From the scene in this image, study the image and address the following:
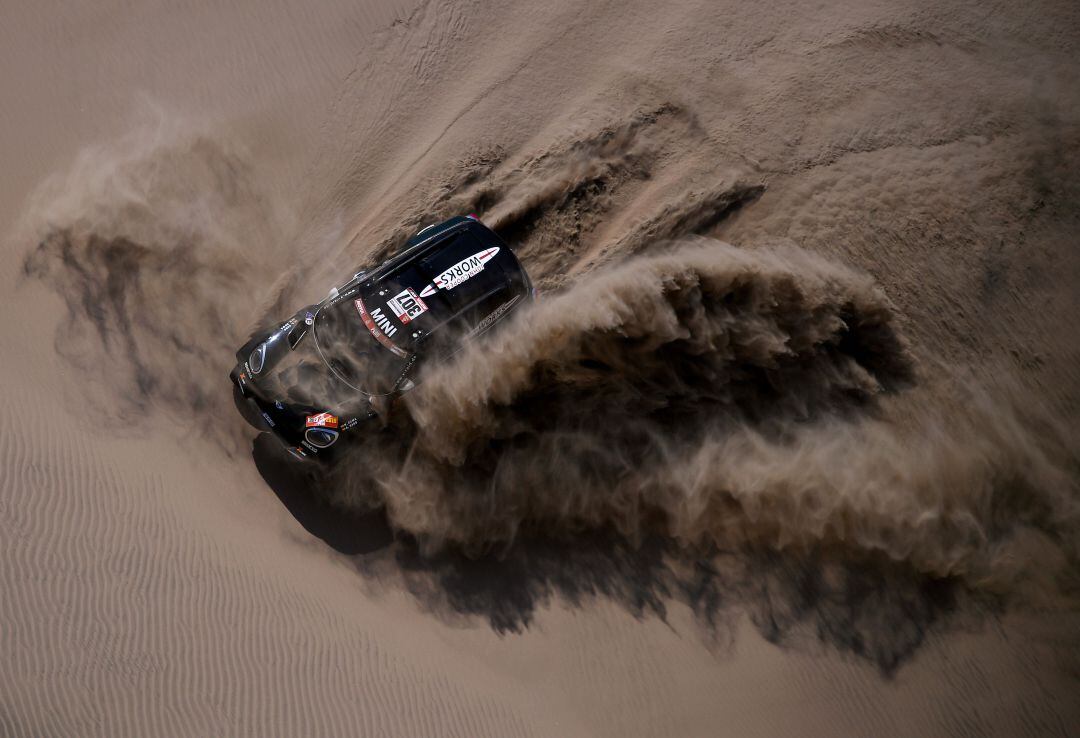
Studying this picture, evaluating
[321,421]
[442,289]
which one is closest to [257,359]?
[321,421]

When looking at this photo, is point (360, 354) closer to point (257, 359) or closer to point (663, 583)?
point (257, 359)

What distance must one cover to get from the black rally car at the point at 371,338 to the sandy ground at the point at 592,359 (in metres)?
0.47

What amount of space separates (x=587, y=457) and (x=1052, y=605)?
16.8 feet

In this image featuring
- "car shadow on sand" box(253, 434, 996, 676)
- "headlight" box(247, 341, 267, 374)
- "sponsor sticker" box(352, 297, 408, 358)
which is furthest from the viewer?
"car shadow on sand" box(253, 434, 996, 676)

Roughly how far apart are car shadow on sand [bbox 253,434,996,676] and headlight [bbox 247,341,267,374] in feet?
2.75

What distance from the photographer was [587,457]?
765 centimetres

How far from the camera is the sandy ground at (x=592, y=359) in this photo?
22.9 ft

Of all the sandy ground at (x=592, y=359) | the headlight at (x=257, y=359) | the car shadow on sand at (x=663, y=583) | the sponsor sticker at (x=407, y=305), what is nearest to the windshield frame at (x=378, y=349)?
the sponsor sticker at (x=407, y=305)

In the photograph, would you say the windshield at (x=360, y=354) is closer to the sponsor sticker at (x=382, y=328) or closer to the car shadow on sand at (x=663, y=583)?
the sponsor sticker at (x=382, y=328)

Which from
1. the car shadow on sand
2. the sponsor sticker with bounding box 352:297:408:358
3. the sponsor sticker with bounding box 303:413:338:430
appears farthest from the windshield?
the car shadow on sand

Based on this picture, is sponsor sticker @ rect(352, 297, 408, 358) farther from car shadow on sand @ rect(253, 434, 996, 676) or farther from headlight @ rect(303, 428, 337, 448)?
car shadow on sand @ rect(253, 434, 996, 676)

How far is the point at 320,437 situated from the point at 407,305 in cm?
138

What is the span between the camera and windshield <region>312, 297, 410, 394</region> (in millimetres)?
6750

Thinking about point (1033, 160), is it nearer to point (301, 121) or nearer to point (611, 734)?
point (611, 734)
